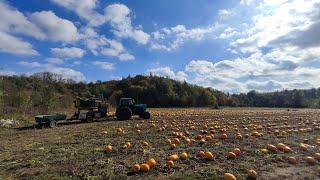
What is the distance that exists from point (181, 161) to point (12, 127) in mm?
16431

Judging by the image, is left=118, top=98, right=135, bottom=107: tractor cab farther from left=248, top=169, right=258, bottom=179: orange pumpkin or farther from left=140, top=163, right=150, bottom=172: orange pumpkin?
left=248, top=169, right=258, bottom=179: orange pumpkin

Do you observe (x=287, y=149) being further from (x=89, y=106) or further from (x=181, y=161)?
(x=89, y=106)

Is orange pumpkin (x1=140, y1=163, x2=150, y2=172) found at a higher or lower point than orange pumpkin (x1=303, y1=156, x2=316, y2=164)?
lower

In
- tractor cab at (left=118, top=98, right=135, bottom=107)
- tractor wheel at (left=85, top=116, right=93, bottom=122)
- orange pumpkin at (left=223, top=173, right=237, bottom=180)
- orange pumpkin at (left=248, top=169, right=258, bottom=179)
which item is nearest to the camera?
orange pumpkin at (left=223, top=173, right=237, bottom=180)

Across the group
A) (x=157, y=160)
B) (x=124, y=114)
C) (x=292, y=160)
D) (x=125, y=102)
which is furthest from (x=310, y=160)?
(x=125, y=102)

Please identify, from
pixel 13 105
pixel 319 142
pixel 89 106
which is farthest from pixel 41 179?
pixel 13 105

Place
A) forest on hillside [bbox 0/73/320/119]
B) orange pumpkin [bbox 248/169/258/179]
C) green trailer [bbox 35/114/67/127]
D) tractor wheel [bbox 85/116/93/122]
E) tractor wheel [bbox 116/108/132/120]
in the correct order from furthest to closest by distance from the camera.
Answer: forest on hillside [bbox 0/73/320/119] → tractor wheel [bbox 116/108/132/120] → tractor wheel [bbox 85/116/93/122] → green trailer [bbox 35/114/67/127] → orange pumpkin [bbox 248/169/258/179]

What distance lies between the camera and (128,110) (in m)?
29.0

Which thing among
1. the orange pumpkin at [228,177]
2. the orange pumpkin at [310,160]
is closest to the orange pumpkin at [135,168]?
the orange pumpkin at [228,177]

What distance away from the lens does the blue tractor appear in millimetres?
28969

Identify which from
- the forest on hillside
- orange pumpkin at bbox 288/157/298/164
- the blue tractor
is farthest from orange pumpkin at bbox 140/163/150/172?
the forest on hillside

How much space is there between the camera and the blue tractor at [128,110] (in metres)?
29.0

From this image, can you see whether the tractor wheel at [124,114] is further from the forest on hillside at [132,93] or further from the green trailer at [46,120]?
the forest on hillside at [132,93]

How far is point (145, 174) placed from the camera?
8.73 meters
